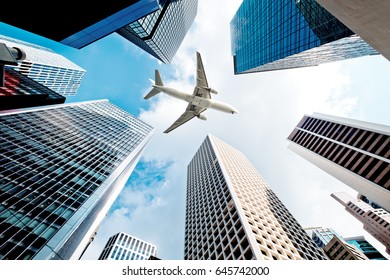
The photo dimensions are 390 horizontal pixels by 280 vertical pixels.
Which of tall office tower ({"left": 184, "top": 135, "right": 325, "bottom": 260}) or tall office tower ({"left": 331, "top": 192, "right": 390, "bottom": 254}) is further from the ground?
tall office tower ({"left": 331, "top": 192, "right": 390, "bottom": 254})

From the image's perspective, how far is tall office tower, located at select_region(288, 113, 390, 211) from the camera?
44.0 metres

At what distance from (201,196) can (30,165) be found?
50.5 meters

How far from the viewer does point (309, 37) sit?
112 ft

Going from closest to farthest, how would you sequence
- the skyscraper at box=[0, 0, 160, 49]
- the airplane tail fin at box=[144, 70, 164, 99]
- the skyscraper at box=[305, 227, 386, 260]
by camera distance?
the skyscraper at box=[0, 0, 160, 49]
the airplane tail fin at box=[144, 70, 164, 99]
the skyscraper at box=[305, 227, 386, 260]

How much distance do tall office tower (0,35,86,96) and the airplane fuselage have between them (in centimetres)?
9843

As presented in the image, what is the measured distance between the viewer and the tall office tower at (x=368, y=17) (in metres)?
4.09

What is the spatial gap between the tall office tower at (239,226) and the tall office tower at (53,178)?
26755 mm

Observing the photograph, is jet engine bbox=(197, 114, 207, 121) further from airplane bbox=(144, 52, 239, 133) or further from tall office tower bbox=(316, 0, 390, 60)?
tall office tower bbox=(316, 0, 390, 60)

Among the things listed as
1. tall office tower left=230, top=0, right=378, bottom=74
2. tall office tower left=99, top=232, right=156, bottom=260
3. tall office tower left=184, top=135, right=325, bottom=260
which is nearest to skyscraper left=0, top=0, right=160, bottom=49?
tall office tower left=230, top=0, right=378, bottom=74

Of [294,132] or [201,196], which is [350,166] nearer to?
[294,132]

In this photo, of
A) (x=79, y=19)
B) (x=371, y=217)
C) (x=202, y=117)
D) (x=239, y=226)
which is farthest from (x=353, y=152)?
(x=371, y=217)

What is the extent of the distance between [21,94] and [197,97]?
38.1 meters

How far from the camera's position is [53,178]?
4062 cm
